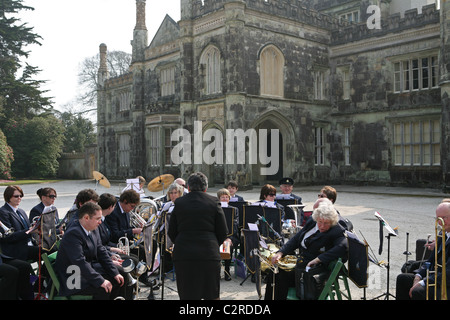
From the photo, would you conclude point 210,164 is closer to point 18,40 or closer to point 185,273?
point 185,273

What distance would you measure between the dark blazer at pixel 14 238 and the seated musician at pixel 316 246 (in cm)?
330

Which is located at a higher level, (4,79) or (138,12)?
(138,12)

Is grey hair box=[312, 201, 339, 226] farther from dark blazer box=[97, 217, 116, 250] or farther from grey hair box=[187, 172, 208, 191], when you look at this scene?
dark blazer box=[97, 217, 116, 250]

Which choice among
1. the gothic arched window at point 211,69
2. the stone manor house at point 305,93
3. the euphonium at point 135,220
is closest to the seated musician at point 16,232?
the euphonium at point 135,220

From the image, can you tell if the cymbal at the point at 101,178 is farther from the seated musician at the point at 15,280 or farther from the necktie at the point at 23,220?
the seated musician at the point at 15,280

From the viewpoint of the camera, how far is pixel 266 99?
21719 mm

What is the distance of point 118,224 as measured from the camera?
6.38 m

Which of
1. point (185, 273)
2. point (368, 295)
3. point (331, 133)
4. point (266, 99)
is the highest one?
point (266, 99)

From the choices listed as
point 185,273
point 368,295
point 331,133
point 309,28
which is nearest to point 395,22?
point 309,28

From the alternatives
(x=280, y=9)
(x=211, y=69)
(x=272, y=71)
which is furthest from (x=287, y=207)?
(x=280, y=9)

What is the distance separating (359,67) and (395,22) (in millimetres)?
2910

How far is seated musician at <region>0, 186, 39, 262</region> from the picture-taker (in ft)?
18.4

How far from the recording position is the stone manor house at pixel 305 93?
68.1 ft

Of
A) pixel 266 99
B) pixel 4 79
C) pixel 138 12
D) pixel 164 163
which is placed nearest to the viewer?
pixel 266 99
